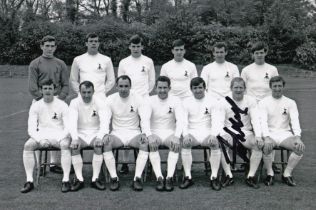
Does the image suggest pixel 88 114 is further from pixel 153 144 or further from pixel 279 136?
pixel 279 136

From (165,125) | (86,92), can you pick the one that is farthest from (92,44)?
(165,125)

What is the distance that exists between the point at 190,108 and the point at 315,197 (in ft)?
6.68

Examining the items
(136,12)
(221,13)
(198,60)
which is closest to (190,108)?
(198,60)

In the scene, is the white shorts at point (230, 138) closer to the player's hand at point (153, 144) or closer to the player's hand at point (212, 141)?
the player's hand at point (212, 141)

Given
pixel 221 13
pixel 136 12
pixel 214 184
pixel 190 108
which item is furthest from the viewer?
pixel 136 12

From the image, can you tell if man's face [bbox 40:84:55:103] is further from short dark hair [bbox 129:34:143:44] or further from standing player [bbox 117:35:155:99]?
short dark hair [bbox 129:34:143:44]

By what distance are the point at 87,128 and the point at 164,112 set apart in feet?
3.65

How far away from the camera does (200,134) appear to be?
6.06 metres

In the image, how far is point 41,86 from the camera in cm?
642

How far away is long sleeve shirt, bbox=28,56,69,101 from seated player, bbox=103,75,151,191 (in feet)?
3.39

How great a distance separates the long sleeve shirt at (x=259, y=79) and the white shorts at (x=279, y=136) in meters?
0.83

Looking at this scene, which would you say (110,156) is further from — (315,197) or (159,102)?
(315,197)

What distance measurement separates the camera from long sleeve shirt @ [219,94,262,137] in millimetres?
6180

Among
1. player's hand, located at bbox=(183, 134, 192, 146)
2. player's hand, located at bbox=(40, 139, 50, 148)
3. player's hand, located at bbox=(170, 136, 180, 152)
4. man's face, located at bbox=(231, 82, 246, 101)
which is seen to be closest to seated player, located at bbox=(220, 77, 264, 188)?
man's face, located at bbox=(231, 82, 246, 101)
